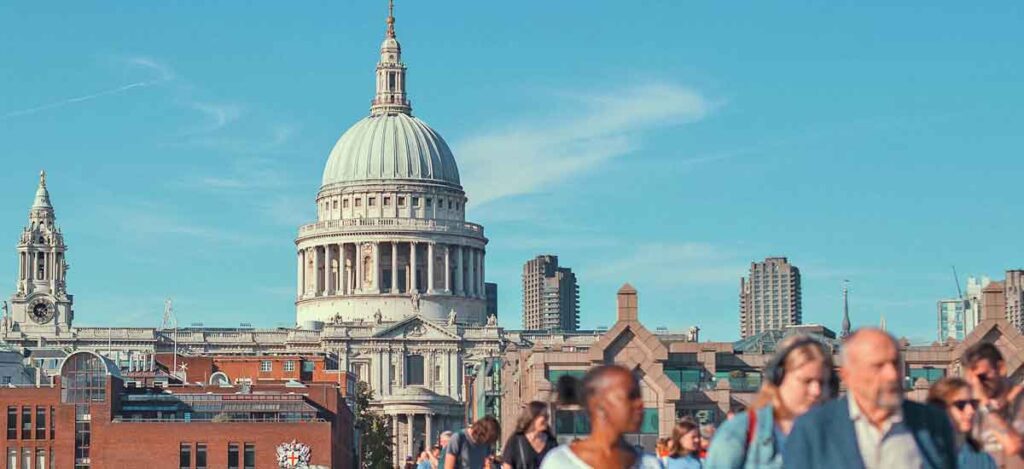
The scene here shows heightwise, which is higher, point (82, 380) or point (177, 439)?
point (82, 380)

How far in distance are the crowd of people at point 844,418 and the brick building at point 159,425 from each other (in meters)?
106

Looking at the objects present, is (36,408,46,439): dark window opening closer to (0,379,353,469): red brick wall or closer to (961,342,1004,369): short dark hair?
(0,379,353,469): red brick wall

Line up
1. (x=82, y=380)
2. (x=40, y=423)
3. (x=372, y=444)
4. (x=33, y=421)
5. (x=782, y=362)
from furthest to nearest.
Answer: (x=372, y=444), (x=33, y=421), (x=40, y=423), (x=82, y=380), (x=782, y=362)

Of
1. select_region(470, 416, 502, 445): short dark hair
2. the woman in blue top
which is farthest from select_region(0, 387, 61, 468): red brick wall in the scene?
the woman in blue top

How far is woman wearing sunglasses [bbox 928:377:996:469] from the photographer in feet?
61.8

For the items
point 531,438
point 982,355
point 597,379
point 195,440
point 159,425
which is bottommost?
point 531,438

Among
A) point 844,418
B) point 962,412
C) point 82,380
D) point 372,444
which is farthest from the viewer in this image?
point 372,444

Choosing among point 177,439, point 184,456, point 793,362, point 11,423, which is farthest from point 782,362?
point 11,423

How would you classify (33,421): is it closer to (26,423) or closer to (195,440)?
(26,423)

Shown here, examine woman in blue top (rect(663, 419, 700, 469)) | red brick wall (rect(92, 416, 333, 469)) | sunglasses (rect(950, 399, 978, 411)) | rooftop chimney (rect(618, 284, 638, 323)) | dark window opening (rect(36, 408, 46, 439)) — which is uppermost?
rooftop chimney (rect(618, 284, 638, 323))

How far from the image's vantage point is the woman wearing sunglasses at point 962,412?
18.8 m

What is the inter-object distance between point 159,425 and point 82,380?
35.8ft

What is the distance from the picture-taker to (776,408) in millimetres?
18891

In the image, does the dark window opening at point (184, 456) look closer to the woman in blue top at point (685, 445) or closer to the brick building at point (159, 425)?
the brick building at point (159, 425)
